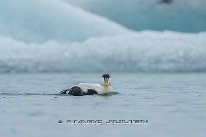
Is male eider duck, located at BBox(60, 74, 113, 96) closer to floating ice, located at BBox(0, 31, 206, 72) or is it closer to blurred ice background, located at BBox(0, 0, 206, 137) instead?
blurred ice background, located at BBox(0, 0, 206, 137)

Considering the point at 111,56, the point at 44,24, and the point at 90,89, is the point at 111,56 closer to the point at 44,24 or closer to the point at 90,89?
the point at 44,24

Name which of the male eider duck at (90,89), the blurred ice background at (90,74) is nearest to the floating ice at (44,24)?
the blurred ice background at (90,74)

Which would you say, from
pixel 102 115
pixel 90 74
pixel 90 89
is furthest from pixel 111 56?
pixel 102 115

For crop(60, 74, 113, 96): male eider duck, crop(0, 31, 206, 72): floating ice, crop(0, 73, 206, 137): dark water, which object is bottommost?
crop(0, 73, 206, 137): dark water

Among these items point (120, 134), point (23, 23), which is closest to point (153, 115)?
point (120, 134)

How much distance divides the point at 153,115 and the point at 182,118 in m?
0.58

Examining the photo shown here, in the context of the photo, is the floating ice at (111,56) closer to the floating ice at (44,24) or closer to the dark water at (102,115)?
the floating ice at (44,24)

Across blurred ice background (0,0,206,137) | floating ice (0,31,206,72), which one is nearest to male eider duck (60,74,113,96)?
blurred ice background (0,0,206,137)

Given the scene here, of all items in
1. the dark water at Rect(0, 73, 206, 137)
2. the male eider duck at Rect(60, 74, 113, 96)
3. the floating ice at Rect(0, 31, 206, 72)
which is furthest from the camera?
the floating ice at Rect(0, 31, 206, 72)

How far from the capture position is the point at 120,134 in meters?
5.77

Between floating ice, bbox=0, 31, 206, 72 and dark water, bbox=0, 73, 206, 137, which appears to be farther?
floating ice, bbox=0, 31, 206, 72

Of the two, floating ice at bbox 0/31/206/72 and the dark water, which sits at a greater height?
floating ice at bbox 0/31/206/72

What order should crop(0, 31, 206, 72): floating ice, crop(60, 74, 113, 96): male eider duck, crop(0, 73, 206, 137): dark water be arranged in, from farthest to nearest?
crop(0, 31, 206, 72): floating ice < crop(60, 74, 113, 96): male eider duck < crop(0, 73, 206, 137): dark water

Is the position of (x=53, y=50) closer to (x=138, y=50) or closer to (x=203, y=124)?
(x=138, y=50)
